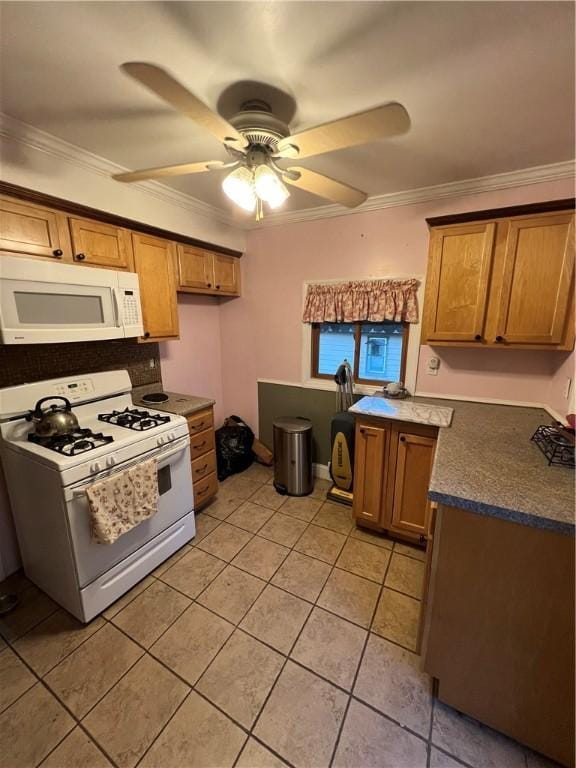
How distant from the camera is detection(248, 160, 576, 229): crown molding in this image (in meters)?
1.92

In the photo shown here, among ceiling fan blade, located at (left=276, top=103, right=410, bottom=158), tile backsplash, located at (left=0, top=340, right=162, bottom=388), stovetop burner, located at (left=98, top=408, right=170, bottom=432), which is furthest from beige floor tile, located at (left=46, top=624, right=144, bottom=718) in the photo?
ceiling fan blade, located at (left=276, top=103, right=410, bottom=158)

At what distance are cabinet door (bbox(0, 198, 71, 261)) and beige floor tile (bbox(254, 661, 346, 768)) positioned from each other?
2.48 metres

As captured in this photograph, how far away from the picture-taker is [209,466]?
260cm

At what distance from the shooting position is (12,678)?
4.61ft

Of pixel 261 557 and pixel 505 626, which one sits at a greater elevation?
pixel 505 626

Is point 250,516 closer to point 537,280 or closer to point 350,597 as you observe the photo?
point 350,597

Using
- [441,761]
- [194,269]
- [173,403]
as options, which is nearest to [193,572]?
[173,403]

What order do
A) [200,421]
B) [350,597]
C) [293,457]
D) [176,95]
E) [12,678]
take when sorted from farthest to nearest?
[293,457]
[200,421]
[350,597]
[12,678]
[176,95]

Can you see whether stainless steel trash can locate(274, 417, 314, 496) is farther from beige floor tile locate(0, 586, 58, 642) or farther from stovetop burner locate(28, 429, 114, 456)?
beige floor tile locate(0, 586, 58, 642)

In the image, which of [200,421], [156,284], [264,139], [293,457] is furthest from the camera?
[293,457]

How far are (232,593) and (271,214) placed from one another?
9.90 ft

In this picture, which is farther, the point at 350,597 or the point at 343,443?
the point at 343,443

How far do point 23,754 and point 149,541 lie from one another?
0.88 metres


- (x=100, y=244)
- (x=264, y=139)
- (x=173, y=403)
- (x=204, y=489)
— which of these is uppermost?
(x=264, y=139)
